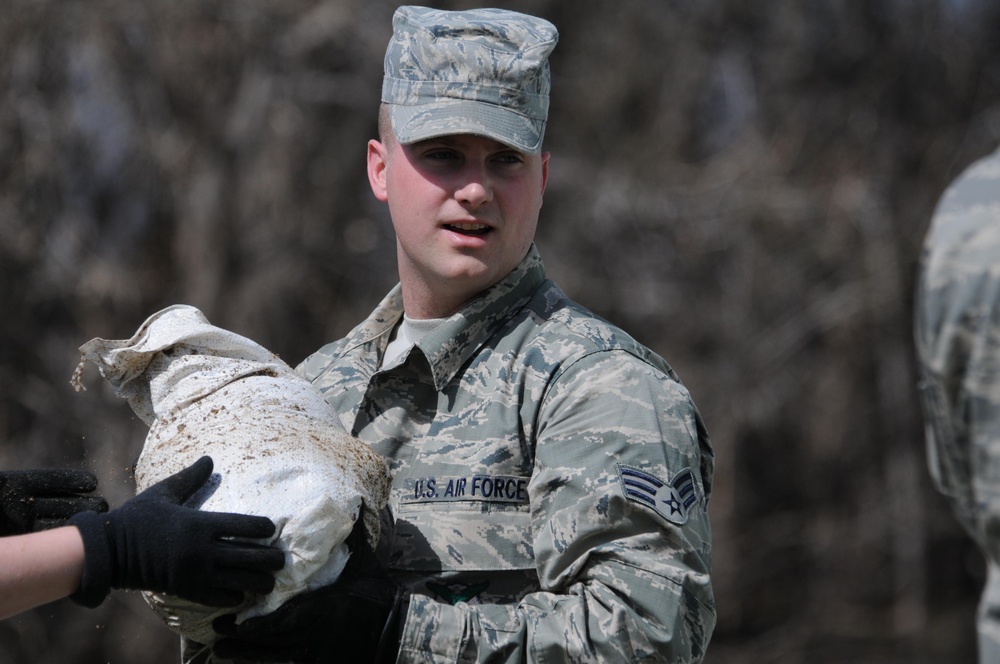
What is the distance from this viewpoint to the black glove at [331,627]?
2.26 m

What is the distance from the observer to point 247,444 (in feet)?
7.69

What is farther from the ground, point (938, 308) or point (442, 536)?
point (938, 308)

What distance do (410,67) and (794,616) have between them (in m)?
8.13

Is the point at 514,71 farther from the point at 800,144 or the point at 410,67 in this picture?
the point at 800,144

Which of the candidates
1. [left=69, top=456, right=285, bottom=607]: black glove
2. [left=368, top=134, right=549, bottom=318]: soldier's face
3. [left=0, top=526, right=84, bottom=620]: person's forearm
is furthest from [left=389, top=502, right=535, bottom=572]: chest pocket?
[left=0, top=526, right=84, bottom=620]: person's forearm

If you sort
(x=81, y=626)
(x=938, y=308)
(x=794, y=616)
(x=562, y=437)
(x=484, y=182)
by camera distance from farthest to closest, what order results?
(x=794, y=616), (x=81, y=626), (x=484, y=182), (x=562, y=437), (x=938, y=308)

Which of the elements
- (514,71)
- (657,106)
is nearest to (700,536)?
(514,71)

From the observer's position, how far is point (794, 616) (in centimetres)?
996

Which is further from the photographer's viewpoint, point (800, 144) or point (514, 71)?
point (800, 144)

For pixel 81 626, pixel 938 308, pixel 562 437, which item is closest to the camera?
pixel 938 308

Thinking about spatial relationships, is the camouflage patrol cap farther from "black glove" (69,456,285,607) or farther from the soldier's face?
"black glove" (69,456,285,607)

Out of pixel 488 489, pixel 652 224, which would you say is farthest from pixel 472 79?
pixel 652 224

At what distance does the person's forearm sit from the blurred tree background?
19.8 ft

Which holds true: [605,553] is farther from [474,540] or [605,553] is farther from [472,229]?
[472,229]
